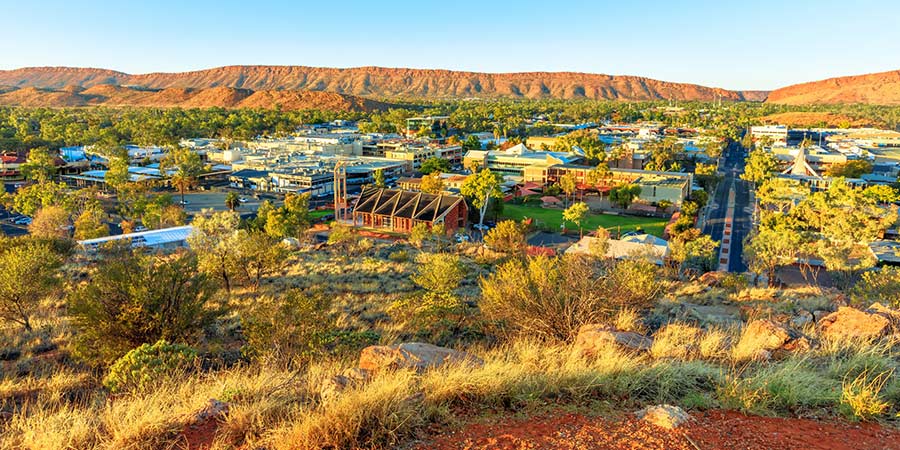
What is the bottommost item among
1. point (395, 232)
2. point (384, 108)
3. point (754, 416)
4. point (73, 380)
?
point (395, 232)

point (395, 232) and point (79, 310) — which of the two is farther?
point (395, 232)

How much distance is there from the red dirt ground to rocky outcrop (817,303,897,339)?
443 cm

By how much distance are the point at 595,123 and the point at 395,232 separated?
404 feet

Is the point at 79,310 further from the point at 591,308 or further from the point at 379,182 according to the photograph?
the point at 379,182

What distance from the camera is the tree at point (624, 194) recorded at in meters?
55.8

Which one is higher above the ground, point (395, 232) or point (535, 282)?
point (535, 282)

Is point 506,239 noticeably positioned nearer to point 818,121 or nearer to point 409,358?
point 409,358

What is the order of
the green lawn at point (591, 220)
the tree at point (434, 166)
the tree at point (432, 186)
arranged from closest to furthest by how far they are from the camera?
the green lawn at point (591, 220), the tree at point (432, 186), the tree at point (434, 166)

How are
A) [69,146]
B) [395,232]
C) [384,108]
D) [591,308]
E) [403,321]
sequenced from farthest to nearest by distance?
1. [384,108]
2. [69,146]
3. [395,232]
4. [403,321]
5. [591,308]

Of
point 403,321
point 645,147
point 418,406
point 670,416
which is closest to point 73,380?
point 403,321

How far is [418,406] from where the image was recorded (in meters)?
5.92

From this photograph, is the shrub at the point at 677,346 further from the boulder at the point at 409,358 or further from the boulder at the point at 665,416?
the boulder at the point at 409,358

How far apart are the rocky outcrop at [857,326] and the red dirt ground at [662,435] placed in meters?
4.43

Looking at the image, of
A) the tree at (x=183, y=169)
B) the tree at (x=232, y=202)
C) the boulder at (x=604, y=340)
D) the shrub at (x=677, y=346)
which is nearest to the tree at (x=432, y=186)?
the tree at (x=232, y=202)
